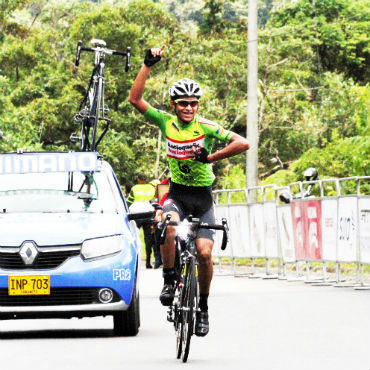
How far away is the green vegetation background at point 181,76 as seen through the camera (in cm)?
4600

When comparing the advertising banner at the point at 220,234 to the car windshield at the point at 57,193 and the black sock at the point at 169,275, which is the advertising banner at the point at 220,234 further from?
the black sock at the point at 169,275

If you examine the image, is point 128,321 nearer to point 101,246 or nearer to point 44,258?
point 101,246

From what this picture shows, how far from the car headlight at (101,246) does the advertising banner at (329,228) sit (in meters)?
8.66

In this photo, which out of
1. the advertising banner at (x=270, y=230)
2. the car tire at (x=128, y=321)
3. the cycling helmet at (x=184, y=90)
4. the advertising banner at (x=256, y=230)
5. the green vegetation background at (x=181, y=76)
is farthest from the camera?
the green vegetation background at (x=181, y=76)

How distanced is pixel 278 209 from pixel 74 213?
1085 centimetres

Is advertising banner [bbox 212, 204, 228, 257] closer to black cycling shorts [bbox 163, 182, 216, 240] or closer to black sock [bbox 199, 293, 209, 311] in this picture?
black cycling shorts [bbox 163, 182, 216, 240]

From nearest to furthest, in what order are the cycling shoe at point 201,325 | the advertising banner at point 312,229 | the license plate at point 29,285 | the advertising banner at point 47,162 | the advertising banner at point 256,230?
the cycling shoe at point 201,325, the license plate at point 29,285, the advertising banner at point 47,162, the advertising banner at point 312,229, the advertising banner at point 256,230

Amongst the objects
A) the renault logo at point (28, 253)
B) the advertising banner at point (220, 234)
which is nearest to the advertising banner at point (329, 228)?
the advertising banner at point (220, 234)

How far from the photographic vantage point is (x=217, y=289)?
19.8 m

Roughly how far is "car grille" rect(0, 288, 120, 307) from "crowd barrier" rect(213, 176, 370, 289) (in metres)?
7.61

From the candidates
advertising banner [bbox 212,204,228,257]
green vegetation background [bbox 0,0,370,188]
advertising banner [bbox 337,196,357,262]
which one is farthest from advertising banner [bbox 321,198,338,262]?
green vegetation background [bbox 0,0,370,188]

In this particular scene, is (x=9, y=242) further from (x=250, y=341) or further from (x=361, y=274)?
(x=361, y=274)

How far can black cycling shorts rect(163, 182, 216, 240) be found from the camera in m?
10.4

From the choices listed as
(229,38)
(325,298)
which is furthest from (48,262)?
(229,38)
